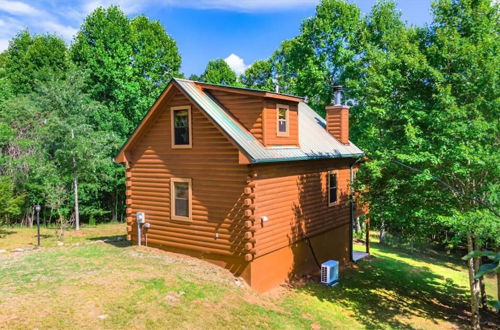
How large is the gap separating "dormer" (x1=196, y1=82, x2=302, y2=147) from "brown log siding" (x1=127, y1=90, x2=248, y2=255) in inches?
49.1

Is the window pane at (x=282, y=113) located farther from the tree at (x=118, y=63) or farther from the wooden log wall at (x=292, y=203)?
the tree at (x=118, y=63)

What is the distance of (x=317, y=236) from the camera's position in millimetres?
16797

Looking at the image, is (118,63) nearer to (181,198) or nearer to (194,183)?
(181,198)

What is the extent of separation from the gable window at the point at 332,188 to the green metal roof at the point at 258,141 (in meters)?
1.04

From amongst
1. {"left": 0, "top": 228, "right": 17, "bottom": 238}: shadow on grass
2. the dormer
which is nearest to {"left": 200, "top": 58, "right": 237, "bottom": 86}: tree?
{"left": 0, "top": 228, "right": 17, "bottom": 238}: shadow on grass

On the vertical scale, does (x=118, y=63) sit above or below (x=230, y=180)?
above

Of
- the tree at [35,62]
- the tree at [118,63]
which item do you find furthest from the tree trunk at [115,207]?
the tree at [35,62]

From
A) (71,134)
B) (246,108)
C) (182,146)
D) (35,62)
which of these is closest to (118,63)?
(35,62)

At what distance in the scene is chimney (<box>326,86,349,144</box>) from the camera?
20.0 m

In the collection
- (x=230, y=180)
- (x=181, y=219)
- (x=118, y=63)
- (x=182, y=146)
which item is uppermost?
(x=118, y=63)

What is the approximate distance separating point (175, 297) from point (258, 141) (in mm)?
6013

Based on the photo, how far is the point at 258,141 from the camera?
13.5 meters

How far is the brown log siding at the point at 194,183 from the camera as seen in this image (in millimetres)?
13125

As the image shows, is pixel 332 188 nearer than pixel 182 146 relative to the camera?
No
